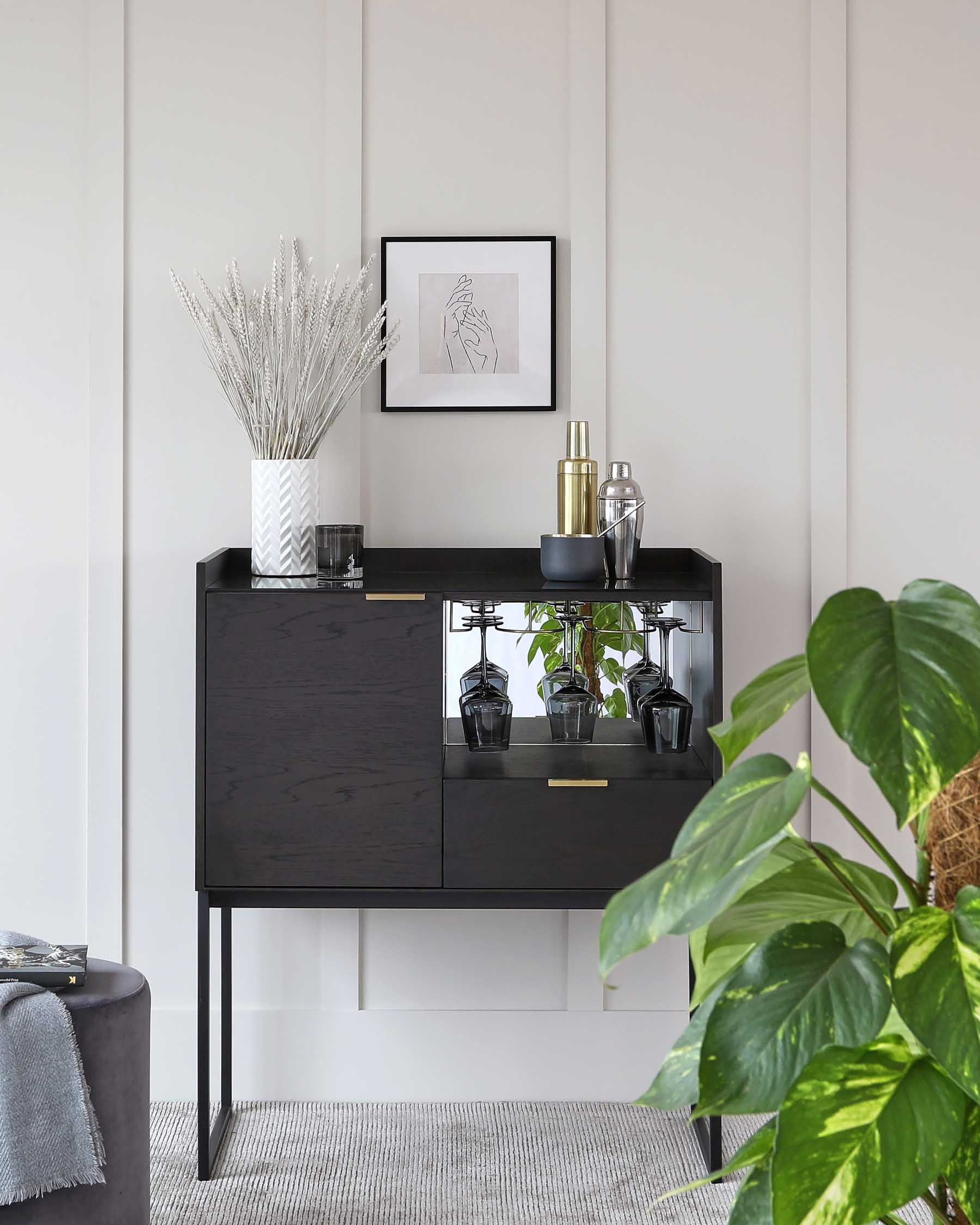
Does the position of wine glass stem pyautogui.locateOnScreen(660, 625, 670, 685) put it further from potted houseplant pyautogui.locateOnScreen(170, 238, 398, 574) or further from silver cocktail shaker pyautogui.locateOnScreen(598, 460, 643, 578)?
potted houseplant pyautogui.locateOnScreen(170, 238, 398, 574)

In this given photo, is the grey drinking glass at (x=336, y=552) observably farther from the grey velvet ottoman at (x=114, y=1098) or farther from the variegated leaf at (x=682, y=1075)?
the variegated leaf at (x=682, y=1075)

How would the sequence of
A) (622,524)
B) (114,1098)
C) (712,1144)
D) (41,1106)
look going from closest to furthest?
(41,1106)
(114,1098)
(712,1144)
(622,524)

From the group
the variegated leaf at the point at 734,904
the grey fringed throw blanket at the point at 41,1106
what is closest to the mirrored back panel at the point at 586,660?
the grey fringed throw blanket at the point at 41,1106

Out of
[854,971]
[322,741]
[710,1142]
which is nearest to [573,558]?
[322,741]

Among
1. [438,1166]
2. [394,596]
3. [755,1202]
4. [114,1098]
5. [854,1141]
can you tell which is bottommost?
[438,1166]

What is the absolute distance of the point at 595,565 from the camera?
7.95ft

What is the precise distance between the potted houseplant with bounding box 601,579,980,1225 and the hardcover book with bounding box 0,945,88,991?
Answer: 1445mm

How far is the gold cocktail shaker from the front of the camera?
99.1 inches

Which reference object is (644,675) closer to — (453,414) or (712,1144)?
(453,414)

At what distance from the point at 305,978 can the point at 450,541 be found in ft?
3.60

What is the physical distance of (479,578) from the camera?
8.46 feet

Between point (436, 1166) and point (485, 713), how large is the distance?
0.97 meters

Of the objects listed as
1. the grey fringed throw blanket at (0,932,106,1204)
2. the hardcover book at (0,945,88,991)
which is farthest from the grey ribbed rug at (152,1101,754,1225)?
the hardcover book at (0,945,88,991)

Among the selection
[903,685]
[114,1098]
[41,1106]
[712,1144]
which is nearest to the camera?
[903,685]
